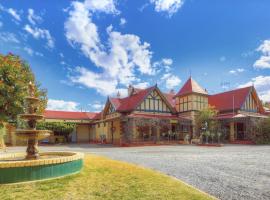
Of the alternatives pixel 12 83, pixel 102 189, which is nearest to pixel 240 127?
pixel 12 83

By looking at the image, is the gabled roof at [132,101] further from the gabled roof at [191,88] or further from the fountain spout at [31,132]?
the fountain spout at [31,132]

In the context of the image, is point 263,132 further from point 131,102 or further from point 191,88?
point 131,102

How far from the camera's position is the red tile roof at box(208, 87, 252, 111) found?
31906 millimetres

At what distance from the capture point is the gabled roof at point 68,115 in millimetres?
37144

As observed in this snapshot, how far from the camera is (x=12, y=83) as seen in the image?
16516 mm

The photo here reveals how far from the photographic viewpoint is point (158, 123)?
92.1ft

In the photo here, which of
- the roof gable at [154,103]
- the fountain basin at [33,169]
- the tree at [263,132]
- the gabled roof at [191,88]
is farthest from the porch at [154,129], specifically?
the fountain basin at [33,169]

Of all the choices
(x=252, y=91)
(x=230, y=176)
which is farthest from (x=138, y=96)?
(x=230, y=176)

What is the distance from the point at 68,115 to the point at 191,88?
19.2m

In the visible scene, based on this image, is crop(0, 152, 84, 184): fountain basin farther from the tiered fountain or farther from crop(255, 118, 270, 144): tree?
crop(255, 118, 270, 144): tree

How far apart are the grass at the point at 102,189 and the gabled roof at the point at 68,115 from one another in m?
31.1

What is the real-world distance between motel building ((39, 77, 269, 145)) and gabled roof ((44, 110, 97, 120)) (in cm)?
38

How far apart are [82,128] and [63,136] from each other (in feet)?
15.1

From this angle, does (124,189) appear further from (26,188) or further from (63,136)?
(63,136)
